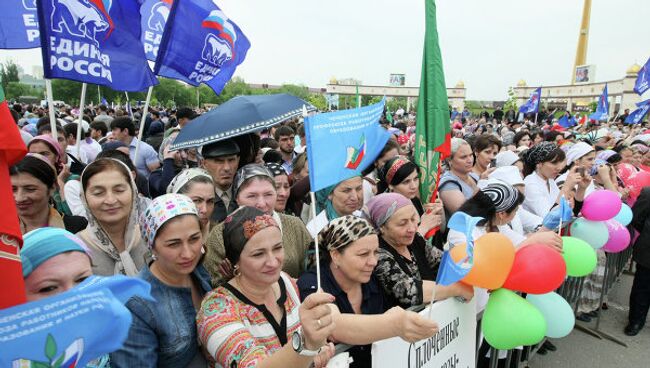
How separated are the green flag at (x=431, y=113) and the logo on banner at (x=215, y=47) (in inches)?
80.4

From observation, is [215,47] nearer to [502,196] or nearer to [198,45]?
[198,45]

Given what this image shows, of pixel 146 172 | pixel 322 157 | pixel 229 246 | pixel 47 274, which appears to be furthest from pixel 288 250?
pixel 146 172

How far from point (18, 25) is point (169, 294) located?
3.70m

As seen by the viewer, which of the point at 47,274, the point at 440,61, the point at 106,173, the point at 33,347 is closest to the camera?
the point at 33,347

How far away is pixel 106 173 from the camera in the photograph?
2441mm

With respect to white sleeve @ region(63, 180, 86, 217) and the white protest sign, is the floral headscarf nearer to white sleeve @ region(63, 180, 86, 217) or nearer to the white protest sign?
the white protest sign

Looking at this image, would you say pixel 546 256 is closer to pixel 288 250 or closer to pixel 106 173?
pixel 288 250

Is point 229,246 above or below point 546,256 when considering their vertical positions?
above

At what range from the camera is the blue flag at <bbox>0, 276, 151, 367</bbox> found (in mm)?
1030

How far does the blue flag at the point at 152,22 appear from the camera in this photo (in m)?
4.29

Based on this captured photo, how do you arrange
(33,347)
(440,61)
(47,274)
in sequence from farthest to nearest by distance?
(440,61) → (47,274) → (33,347)

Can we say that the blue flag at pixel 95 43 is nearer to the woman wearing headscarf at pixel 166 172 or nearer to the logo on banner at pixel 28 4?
the woman wearing headscarf at pixel 166 172

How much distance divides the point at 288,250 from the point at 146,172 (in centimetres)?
393

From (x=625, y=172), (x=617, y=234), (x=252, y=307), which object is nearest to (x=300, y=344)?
(x=252, y=307)
